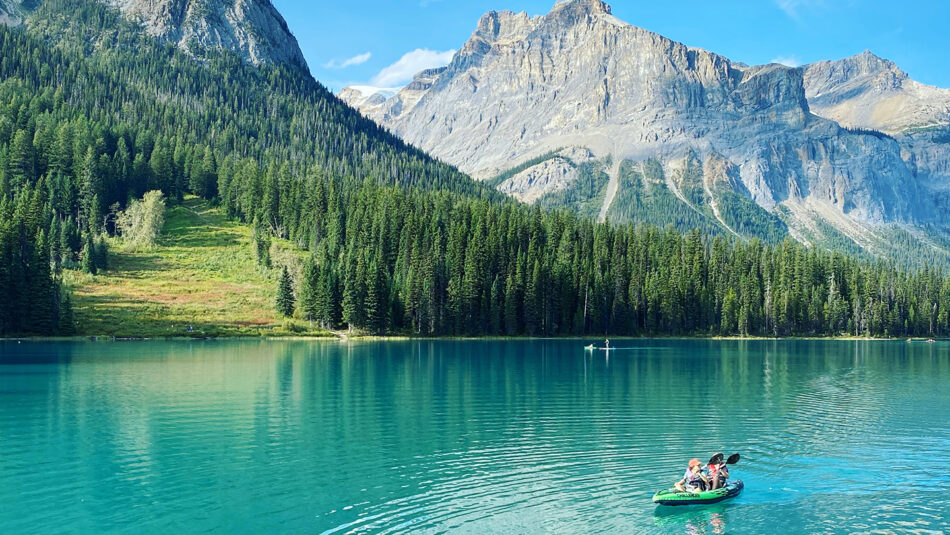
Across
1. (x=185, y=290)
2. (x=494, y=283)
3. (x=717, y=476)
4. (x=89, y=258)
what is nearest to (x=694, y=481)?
(x=717, y=476)

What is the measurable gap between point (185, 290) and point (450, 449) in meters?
128

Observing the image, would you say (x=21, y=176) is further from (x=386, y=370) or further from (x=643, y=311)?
(x=643, y=311)

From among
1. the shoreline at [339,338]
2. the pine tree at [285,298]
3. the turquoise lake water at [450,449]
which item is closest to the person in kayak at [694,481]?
the turquoise lake water at [450,449]

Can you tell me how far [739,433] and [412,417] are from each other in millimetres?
22632

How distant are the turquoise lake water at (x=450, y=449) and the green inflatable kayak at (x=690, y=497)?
1.34ft

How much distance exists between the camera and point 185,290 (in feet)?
513

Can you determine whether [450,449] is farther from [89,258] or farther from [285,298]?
[89,258]

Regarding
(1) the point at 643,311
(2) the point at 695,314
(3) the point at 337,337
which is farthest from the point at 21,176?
(2) the point at 695,314

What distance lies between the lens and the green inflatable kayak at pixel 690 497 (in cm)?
3341

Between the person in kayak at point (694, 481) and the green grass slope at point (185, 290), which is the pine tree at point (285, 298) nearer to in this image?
the green grass slope at point (185, 290)

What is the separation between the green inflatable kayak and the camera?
3341 centimetres

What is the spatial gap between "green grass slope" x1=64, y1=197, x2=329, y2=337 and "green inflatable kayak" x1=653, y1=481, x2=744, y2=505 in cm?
11573

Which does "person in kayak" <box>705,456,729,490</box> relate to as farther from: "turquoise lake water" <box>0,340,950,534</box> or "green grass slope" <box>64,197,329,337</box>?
"green grass slope" <box>64,197,329,337</box>

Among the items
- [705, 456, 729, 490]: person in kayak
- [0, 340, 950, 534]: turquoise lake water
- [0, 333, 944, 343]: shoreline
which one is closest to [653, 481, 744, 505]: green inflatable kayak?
[705, 456, 729, 490]: person in kayak
